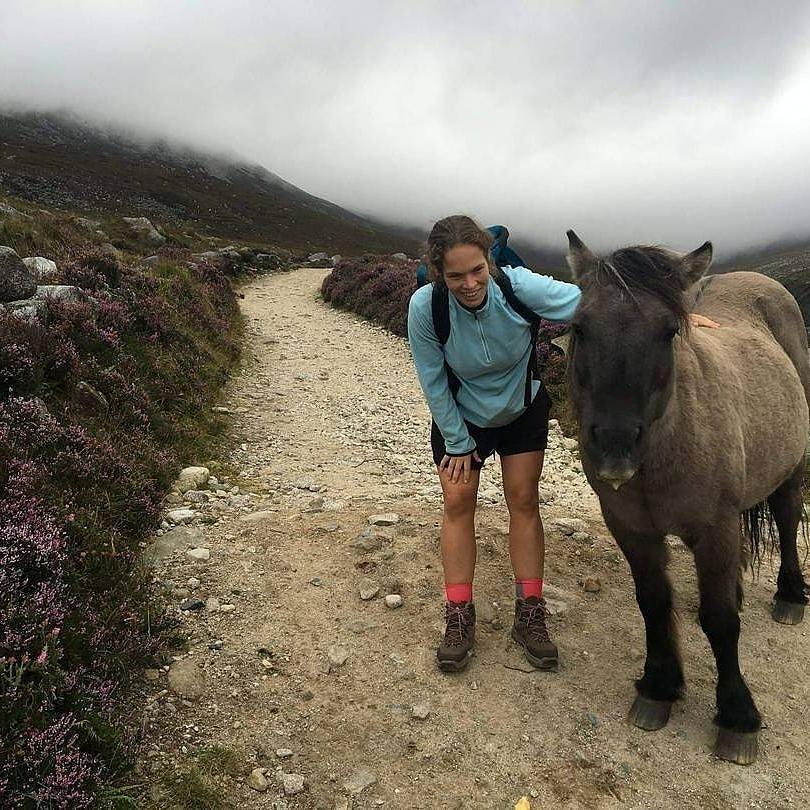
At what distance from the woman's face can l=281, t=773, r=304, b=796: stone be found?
3018 mm

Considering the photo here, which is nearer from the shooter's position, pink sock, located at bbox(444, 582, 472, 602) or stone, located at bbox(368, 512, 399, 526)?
pink sock, located at bbox(444, 582, 472, 602)

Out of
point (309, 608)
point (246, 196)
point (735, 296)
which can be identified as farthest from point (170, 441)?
point (246, 196)

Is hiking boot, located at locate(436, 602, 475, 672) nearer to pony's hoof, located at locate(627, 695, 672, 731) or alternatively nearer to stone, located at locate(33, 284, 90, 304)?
pony's hoof, located at locate(627, 695, 672, 731)

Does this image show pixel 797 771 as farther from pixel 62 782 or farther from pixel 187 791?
pixel 62 782

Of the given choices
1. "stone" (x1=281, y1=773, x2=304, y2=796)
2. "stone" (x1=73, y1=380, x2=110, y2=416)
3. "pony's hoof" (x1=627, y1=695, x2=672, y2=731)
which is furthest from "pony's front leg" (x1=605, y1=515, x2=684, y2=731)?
"stone" (x1=73, y1=380, x2=110, y2=416)

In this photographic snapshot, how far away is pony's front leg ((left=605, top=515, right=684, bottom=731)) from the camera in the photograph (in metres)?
3.86

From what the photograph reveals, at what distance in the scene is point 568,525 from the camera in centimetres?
655

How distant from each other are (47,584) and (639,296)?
12.9 ft

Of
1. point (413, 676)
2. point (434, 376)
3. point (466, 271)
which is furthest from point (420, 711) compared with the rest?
point (466, 271)

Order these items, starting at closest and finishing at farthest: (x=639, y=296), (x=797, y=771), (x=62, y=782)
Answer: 1. (x=62, y=782)
2. (x=639, y=296)
3. (x=797, y=771)

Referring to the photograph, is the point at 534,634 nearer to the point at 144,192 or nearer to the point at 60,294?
the point at 60,294

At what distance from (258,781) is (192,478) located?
4.08 metres

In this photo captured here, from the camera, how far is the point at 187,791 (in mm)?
3002

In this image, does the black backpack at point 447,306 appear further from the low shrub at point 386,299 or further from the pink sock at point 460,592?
the low shrub at point 386,299
